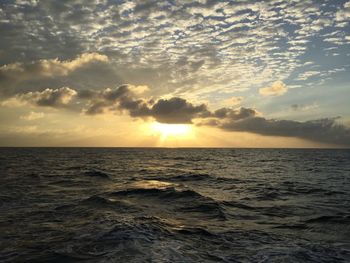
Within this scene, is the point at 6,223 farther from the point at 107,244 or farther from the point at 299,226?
the point at 299,226

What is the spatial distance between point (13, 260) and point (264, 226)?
33.3ft

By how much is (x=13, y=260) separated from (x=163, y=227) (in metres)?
6.03

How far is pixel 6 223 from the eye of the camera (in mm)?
13719

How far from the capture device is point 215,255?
33.2 feet

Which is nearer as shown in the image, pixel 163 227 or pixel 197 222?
pixel 163 227

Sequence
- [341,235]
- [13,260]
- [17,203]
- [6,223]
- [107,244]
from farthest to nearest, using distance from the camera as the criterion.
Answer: [17,203] < [6,223] < [341,235] < [107,244] < [13,260]

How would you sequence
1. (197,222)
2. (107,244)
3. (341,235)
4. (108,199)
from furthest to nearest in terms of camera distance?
(108,199)
(197,222)
(341,235)
(107,244)

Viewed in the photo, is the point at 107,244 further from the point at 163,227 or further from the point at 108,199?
the point at 108,199

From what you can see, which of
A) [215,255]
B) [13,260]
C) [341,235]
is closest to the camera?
[13,260]

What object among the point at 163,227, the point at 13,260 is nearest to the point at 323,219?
the point at 163,227

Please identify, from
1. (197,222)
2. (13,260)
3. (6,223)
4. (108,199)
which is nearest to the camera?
(13,260)

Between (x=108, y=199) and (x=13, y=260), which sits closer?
(x=13, y=260)

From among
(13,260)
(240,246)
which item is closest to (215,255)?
(240,246)

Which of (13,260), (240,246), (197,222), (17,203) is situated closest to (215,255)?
(240,246)
